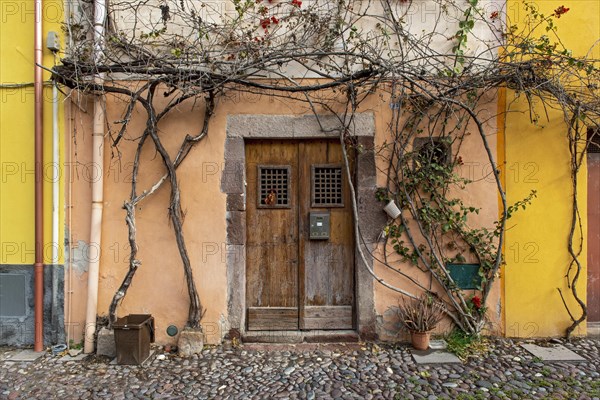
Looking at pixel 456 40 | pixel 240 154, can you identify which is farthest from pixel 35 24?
pixel 456 40

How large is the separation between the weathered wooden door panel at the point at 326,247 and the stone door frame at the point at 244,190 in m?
0.17

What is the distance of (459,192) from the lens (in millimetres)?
4129

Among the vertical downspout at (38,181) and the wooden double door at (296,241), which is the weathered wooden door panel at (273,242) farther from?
the vertical downspout at (38,181)

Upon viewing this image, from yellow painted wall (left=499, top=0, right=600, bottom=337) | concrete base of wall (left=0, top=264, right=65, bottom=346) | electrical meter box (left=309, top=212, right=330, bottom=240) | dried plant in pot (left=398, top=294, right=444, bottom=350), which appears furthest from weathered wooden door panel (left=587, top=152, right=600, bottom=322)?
concrete base of wall (left=0, top=264, right=65, bottom=346)

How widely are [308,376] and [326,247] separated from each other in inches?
52.2

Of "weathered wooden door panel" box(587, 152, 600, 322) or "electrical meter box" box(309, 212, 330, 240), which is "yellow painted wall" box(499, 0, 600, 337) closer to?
"weathered wooden door panel" box(587, 152, 600, 322)

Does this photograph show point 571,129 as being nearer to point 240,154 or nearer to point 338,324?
point 338,324

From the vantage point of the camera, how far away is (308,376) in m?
3.42

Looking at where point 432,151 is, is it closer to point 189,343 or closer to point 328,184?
point 328,184

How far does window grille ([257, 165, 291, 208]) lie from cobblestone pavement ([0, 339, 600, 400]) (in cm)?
150

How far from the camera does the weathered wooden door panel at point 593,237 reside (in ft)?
14.4

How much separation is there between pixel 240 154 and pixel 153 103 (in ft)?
3.42

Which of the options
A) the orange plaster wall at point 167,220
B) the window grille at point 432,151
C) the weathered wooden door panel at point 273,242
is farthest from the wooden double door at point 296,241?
the window grille at point 432,151

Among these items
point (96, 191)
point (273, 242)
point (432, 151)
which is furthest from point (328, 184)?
point (96, 191)
